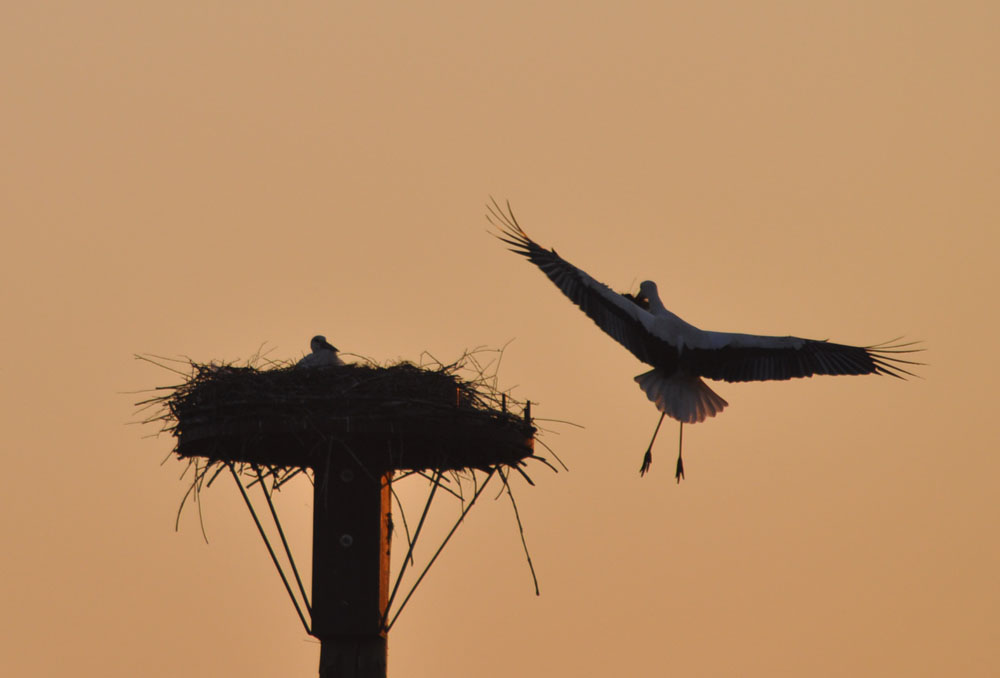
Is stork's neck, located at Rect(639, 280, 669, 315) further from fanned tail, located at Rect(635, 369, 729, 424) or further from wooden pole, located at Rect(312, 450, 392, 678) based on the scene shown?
wooden pole, located at Rect(312, 450, 392, 678)

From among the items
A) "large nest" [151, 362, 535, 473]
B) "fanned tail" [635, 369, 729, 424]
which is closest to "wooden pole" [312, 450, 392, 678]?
"large nest" [151, 362, 535, 473]

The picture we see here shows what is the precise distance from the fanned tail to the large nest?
1.37 meters

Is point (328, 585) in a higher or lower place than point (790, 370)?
lower

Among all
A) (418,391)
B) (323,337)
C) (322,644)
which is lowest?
(322,644)

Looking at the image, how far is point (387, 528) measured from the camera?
2202cm

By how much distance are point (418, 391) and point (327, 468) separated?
114 cm

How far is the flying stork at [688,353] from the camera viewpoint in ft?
72.0

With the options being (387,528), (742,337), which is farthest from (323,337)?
(742,337)

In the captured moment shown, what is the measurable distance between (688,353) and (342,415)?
3.47m

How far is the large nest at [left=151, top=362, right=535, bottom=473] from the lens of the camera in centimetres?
2041

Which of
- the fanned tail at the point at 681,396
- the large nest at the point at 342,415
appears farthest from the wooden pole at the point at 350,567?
the fanned tail at the point at 681,396

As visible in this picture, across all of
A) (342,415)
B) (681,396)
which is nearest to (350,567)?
(342,415)

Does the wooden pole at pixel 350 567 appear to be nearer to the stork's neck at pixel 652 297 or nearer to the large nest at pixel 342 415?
the large nest at pixel 342 415

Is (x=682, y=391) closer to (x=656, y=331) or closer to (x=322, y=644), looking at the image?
(x=656, y=331)
